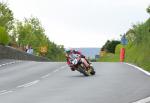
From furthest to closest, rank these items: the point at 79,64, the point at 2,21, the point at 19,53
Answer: the point at 2,21, the point at 19,53, the point at 79,64

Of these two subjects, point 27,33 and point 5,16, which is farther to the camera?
point 27,33

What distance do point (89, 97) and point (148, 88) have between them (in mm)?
2725

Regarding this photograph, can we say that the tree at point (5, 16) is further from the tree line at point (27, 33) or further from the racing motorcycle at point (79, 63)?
the racing motorcycle at point (79, 63)

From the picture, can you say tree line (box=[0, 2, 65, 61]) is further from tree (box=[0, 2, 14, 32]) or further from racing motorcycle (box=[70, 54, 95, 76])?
racing motorcycle (box=[70, 54, 95, 76])

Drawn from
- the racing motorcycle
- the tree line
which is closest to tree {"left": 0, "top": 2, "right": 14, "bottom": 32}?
the tree line

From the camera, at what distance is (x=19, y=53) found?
4500 cm

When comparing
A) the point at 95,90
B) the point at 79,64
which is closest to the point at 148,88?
the point at 95,90

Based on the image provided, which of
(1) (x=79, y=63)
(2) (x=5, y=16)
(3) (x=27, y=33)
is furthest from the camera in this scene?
(3) (x=27, y=33)

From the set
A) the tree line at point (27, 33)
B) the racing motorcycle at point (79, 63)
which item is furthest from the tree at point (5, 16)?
the racing motorcycle at point (79, 63)

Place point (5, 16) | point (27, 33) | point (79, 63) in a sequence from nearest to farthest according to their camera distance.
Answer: point (79, 63) < point (5, 16) < point (27, 33)

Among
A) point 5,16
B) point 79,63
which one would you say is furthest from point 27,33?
point 79,63

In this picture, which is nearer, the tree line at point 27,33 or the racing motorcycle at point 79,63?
the racing motorcycle at point 79,63

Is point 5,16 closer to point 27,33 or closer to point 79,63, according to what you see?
point 27,33

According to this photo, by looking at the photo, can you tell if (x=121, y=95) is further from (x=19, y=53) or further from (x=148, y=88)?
(x=19, y=53)
